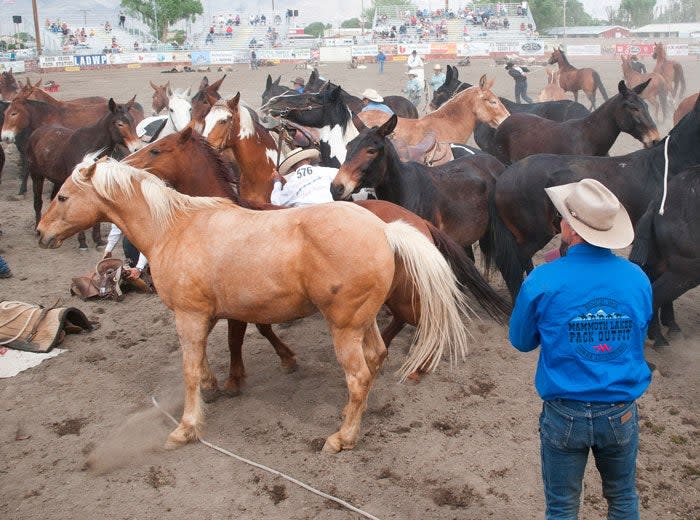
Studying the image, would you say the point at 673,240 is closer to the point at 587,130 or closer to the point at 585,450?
the point at 585,450

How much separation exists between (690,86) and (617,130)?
20.6 metres

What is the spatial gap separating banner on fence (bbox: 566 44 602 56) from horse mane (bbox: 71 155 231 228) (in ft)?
127

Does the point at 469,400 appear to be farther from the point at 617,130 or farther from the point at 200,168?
the point at 617,130

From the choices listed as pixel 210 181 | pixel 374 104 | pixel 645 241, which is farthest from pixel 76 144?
pixel 645 241

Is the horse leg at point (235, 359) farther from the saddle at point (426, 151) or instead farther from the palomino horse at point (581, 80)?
the palomino horse at point (581, 80)

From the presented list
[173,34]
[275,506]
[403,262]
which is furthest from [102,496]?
[173,34]

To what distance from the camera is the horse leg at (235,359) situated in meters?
5.08

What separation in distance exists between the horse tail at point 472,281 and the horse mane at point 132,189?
152 centimetres

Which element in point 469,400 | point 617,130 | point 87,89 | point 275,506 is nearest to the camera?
point 275,506

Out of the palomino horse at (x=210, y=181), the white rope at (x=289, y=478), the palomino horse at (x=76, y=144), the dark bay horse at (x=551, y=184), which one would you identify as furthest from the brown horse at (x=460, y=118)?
the white rope at (x=289, y=478)

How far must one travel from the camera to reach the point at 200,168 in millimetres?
5324

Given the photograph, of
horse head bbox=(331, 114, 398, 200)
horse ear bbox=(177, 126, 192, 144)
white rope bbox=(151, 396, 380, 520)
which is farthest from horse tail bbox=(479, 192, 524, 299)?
white rope bbox=(151, 396, 380, 520)

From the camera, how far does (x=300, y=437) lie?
4.55 m

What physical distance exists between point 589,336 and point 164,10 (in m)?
77.6
